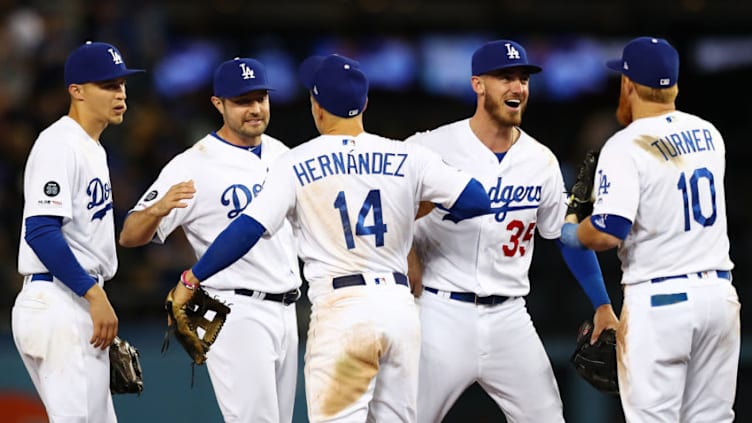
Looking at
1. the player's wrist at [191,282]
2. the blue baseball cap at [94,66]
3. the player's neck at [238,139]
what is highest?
the blue baseball cap at [94,66]

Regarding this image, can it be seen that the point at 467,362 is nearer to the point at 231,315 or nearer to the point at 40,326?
the point at 231,315

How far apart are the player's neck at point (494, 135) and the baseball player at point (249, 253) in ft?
3.49

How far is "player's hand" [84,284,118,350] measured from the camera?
219 inches

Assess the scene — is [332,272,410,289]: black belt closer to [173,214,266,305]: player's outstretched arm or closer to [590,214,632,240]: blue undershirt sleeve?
[173,214,266,305]: player's outstretched arm

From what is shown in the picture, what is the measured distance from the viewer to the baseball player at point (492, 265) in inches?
230

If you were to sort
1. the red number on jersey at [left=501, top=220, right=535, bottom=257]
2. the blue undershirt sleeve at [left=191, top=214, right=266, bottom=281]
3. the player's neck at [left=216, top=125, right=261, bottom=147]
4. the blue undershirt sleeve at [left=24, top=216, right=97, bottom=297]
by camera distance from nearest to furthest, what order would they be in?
the blue undershirt sleeve at [left=191, top=214, right=266, bottom=281]
the blue undershirt sleeve at [left=24, top=216, right=97, bottom=297]
the red number on jersey at [left=501, top=220, right=535, bottom=257]
the player's neck at [left=216, top=125, right=261, bottom=147]

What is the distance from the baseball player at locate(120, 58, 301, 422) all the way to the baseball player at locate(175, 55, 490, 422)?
56 cm

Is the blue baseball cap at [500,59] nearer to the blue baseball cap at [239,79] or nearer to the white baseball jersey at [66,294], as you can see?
the blue baseball cap at [239,79]

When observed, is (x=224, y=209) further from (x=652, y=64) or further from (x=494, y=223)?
(x=652, y=64)

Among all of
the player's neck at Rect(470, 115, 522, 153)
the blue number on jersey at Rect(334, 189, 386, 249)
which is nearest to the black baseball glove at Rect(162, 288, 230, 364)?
the blue number on jersey at Rect(334, 189, 386, 249)

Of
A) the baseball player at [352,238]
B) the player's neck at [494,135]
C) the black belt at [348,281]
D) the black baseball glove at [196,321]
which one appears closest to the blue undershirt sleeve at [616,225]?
the baseball player at [352,238]

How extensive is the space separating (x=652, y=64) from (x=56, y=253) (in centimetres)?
272

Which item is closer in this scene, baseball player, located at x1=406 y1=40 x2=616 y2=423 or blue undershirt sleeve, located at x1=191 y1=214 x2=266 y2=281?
blue undershirt sleeve, located at x1=191 y1=214 x2=266 y2=281

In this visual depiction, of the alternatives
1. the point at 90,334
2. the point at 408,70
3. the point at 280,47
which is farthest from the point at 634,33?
the point at 90,334
